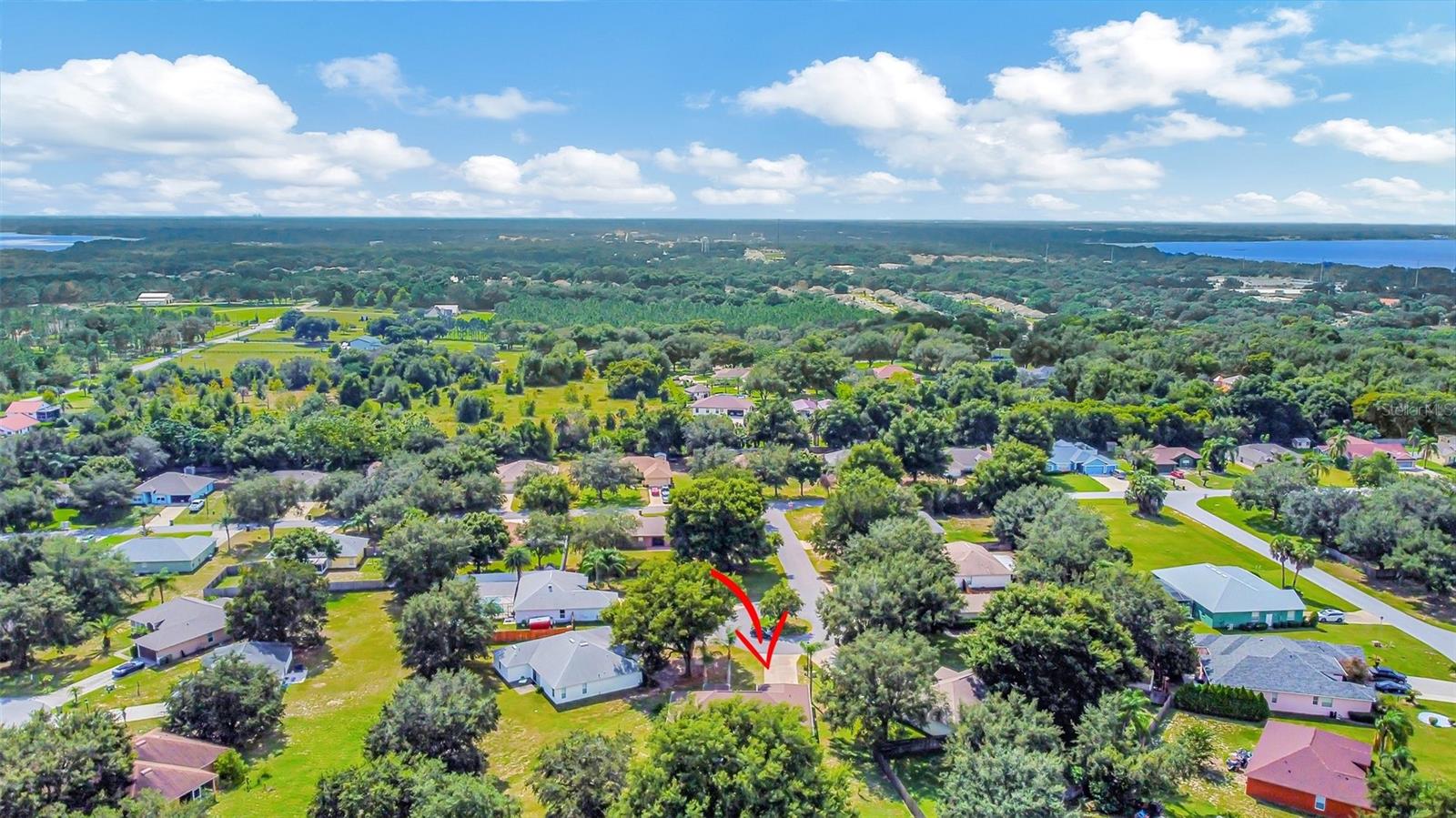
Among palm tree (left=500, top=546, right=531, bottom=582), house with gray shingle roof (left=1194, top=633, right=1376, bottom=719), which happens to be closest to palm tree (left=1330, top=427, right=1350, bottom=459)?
house with gray shingle roof (left=1194, top=633, right=1376, bottom=719)

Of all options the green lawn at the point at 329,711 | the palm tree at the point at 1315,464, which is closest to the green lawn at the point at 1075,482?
the palm tree at the point at 1315,464

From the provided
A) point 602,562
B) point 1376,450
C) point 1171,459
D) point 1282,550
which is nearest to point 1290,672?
point 1282,550

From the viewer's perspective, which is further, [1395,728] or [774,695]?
[774,695]

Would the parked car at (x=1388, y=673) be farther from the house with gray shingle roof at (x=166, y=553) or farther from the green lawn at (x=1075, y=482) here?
the house with gray shingle roof at (x=166, y=553)

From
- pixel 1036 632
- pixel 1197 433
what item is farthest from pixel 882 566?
pixel 1197 433

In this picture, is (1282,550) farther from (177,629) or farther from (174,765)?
(177,629)

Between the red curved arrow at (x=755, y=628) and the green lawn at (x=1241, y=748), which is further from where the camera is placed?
the red curved arrow at (x=755, y=628)
